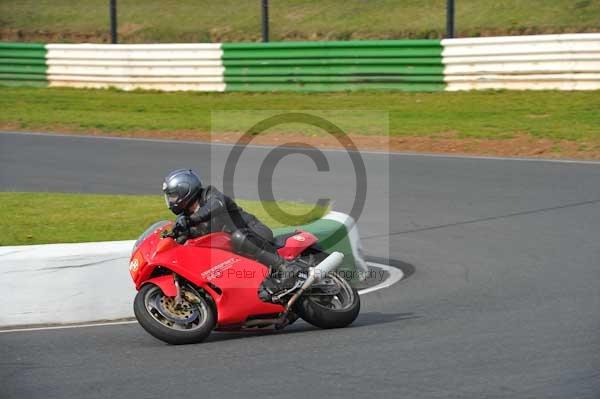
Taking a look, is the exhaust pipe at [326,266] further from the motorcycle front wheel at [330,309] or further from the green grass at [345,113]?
the green grass at [345,113]

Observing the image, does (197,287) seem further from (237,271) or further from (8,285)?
(8,285)

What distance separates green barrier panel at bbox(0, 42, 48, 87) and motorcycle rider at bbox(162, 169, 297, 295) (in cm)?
1837

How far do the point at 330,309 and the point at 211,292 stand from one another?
91 cm

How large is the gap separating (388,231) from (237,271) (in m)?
4.25

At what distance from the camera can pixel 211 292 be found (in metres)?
7.36

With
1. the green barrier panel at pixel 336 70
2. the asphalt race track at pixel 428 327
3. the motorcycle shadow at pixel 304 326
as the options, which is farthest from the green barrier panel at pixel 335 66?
the motorcycle shadow at pixel 304 326

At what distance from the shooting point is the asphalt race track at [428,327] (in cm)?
610

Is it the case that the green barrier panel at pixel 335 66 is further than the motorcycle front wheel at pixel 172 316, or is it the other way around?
the green barrier panel at pixel 335 66

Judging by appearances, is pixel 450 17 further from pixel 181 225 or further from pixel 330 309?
pixel 181 225

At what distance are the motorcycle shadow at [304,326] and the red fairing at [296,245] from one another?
573 mm

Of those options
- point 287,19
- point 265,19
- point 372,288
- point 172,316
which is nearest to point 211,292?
point 172,316

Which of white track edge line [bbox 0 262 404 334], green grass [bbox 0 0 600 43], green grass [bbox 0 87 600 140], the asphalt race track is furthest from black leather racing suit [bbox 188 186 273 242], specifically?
green grass [bbox 0 0 600 43]
